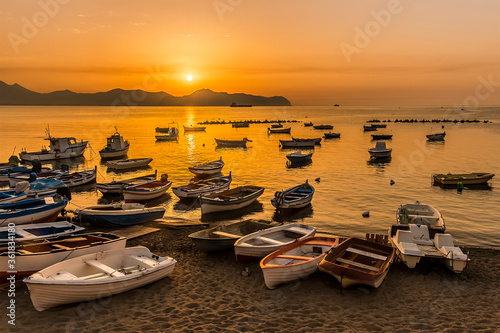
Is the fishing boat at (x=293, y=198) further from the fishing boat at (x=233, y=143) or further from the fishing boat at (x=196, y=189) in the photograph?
the fishing boat at (x=233, y=143)

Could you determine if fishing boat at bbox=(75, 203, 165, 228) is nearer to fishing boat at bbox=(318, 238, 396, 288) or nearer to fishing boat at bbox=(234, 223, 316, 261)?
fishing boat at bbox=(234, 223, 316, 261)

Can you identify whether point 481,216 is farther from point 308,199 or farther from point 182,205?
point 182,205

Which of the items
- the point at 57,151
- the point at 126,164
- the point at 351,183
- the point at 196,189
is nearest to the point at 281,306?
the point at 196,189

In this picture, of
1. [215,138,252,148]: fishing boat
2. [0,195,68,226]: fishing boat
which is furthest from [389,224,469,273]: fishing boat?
[215,138,252,148]: fishing boat

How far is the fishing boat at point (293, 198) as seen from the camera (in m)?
23.9

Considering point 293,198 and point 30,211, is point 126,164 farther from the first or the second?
point 293,198

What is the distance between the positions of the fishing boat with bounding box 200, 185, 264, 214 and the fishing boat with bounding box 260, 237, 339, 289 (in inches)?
374

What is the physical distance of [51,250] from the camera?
12672 mm

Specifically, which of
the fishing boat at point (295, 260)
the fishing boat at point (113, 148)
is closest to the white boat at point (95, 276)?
the fishing boat at point (295, 260)

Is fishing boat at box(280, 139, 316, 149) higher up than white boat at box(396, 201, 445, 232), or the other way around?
fishing boat at box(280, 139, 316, 149)

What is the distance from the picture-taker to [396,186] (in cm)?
3450

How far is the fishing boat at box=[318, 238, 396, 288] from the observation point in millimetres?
11750

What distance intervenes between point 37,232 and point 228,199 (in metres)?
12.1

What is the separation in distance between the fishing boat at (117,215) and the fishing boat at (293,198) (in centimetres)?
773
